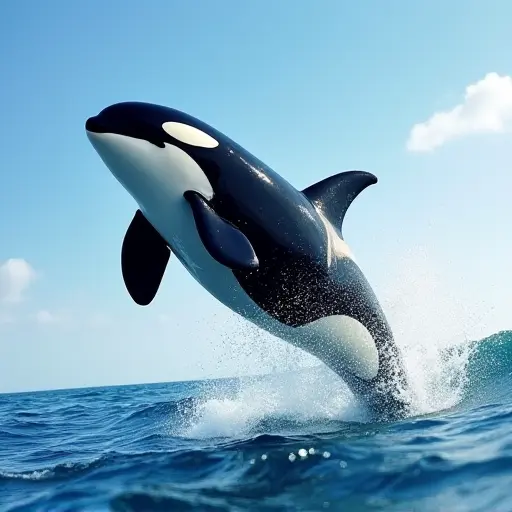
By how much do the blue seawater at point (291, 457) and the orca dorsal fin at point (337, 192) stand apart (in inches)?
101

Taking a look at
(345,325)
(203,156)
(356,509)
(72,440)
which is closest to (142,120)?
(203,156)

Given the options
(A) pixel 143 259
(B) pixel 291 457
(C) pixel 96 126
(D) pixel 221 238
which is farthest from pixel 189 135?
(B) pixel 291 457

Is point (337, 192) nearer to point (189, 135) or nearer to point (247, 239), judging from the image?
point (247, 239)

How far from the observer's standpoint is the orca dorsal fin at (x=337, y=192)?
25.3 feet

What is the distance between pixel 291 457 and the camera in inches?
204

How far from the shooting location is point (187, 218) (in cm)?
651

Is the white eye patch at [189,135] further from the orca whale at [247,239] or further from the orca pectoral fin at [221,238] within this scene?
the orca pectoral fin at [221,238]

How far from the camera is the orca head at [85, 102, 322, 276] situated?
21.1ft

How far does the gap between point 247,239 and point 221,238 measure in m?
0.34

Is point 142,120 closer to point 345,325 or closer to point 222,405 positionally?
point 345,325

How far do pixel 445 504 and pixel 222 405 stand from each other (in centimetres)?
583

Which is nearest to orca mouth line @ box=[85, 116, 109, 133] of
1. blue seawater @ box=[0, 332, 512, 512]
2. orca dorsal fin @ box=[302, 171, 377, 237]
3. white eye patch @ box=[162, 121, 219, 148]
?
white eye patch @ box=[162, 121, 219, 148]

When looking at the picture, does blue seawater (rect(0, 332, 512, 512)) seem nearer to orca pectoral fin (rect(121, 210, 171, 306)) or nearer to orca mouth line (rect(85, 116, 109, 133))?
orca pectoral fin (rect(121, 210, 171, 306))

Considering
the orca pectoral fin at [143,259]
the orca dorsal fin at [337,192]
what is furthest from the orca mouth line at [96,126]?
the orca dorsal fin at [337,192]
